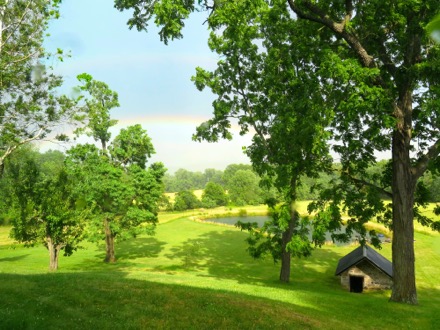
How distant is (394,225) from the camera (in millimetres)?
18625

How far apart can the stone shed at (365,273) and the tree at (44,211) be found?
26278 mm

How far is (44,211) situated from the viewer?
97.7ft

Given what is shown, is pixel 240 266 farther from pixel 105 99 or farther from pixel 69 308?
pixel 69 308

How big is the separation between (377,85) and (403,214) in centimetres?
726

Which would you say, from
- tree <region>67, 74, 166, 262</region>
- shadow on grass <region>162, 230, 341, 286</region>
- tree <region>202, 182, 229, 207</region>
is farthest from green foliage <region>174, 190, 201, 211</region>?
tree <region>67, 74, 166, 262</region>

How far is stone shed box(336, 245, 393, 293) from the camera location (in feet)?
103

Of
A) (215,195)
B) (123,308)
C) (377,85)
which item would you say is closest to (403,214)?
(377,85)

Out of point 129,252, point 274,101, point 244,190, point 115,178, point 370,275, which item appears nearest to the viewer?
point 274,101

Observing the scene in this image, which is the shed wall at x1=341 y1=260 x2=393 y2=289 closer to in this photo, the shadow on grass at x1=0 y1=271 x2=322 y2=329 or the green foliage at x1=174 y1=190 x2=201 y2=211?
the shadow on grass at x1=0 y1=271 x2=322 y2=329

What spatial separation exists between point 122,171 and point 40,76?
67.8 feet

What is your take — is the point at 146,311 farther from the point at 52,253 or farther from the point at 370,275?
the point at 370,275

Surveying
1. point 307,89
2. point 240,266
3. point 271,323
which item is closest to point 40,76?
point 307,89

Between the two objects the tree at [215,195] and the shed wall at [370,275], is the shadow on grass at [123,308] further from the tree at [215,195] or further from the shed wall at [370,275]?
the tree at [215,195]

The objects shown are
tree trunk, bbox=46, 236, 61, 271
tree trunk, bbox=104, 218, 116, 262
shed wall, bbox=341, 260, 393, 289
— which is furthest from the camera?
tree trunk, bbox=104, 218, 116, 262
